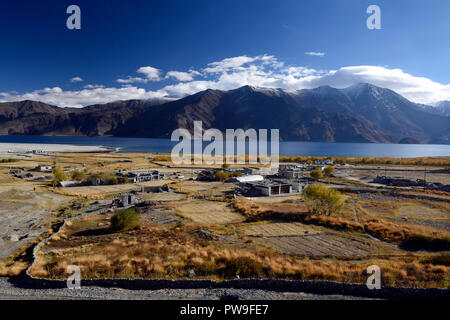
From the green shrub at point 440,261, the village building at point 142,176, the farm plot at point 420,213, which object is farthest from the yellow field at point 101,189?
the green shrub at point 440,261

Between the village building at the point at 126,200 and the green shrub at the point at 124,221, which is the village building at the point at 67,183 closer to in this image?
the village building at the point at 126,200

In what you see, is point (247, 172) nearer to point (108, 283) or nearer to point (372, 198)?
point (372, 198)

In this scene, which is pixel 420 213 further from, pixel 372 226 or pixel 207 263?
pixel 207 263

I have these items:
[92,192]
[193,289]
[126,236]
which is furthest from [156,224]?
[92,192]

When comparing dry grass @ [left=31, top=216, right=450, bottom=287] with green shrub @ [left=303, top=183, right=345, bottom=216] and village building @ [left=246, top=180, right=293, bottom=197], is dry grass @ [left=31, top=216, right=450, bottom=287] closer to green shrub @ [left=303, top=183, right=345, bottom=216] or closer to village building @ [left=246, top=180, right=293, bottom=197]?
green shrub @ [left=303, top=183, right=345, bottom=216]

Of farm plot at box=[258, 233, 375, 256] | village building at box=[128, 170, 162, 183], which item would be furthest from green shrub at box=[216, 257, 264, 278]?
village building at box=[128, 170, 162, 183]
